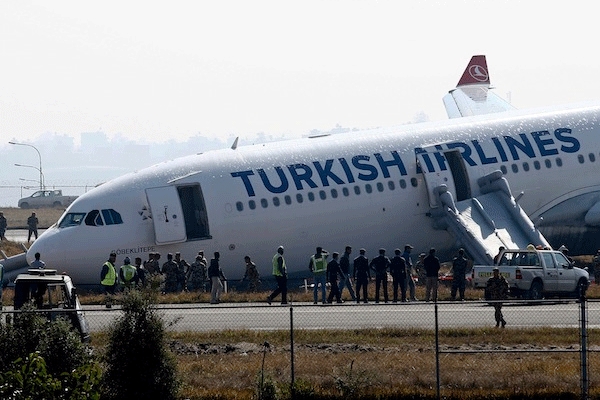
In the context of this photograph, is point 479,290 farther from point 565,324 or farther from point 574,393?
point 574,393

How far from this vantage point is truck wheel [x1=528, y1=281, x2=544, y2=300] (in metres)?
A: 37.4

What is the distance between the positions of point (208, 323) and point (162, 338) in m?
10.2

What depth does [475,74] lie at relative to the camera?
251ft

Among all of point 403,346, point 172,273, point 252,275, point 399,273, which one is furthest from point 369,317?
point 172,273

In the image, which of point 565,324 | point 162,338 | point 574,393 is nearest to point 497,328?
point 565,324

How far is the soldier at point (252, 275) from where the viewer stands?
41.8m

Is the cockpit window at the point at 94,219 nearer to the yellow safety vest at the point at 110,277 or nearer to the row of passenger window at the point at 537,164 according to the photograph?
the yellow safety vest at the point at 110,277

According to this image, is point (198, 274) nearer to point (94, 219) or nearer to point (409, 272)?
point (94, 219)

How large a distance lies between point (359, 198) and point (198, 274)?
5.57 meters

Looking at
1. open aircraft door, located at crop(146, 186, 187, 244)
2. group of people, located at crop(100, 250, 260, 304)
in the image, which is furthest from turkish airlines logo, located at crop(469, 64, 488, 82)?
open aircraft door, located at crop(146, 186, 187, 244)

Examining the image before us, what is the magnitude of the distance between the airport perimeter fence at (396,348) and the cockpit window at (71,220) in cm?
732

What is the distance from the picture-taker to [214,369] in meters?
25.9

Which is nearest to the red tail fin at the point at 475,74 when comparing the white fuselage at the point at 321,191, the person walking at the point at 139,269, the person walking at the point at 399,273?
the white fuselage at the point at 321,191

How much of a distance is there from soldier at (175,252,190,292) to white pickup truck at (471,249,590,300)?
28.0 ft
